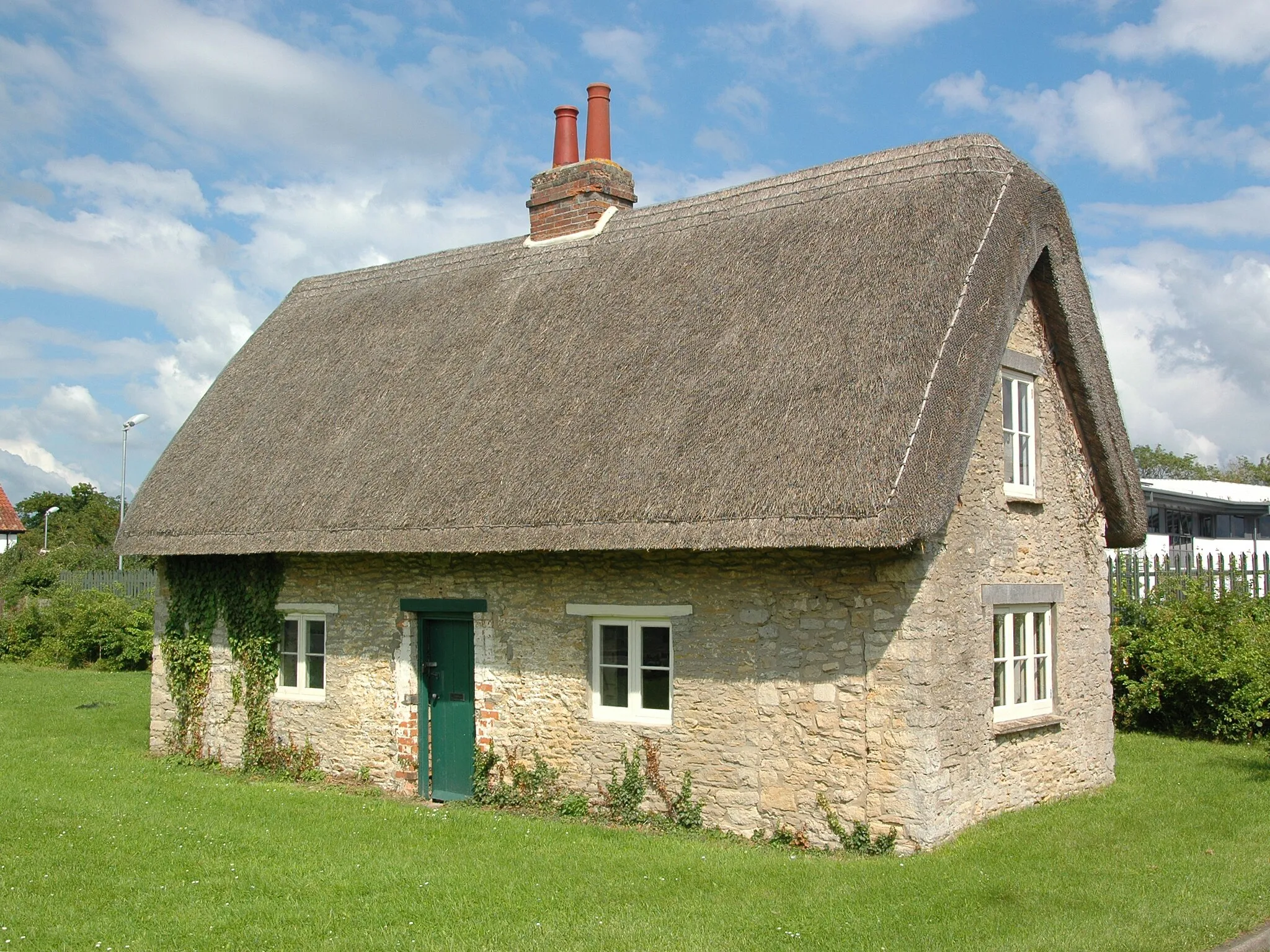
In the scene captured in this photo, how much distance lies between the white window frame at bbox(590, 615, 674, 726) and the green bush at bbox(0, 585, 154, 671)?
18437 millimetres

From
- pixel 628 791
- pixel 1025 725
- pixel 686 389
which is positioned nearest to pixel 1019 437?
pixel 1025 725

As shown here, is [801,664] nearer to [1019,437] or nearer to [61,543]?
[1019,437]

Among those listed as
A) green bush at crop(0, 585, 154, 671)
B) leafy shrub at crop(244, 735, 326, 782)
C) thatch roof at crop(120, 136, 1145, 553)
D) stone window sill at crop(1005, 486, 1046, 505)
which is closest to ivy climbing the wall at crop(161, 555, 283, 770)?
leafy shrub at crop(244, 735, 326, 782)

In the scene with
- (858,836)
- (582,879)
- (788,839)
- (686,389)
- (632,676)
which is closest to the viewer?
(582,879)

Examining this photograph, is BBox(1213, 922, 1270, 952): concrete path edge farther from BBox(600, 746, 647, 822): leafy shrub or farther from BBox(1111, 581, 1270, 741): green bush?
BBox(1111, 581, 1270, 741): green bush

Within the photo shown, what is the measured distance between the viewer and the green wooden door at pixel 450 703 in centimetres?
1190

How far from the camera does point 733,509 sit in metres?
9.32

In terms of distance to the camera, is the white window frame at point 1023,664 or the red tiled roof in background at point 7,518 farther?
the red tiled roof in background at point 7,518

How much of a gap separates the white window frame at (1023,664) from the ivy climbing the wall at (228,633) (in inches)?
311

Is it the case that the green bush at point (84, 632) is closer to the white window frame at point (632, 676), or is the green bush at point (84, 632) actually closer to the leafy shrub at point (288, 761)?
the leafy shrub at point (288, 761)

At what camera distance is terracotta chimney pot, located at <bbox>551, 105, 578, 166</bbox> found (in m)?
15.3

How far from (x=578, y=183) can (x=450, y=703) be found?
21.7ft

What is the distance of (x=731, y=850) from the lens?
914 centimetres

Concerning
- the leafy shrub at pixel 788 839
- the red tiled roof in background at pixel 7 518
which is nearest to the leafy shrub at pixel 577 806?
the leafy shrub at pixel 788 839
